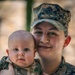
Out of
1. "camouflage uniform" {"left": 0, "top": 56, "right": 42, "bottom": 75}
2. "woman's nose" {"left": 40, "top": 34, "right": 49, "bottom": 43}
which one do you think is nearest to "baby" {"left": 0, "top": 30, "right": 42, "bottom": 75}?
"camouflage uniform" {"left": 0, "top": 56, "right": 42, "bottom": 75}

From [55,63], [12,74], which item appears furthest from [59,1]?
[12,74]

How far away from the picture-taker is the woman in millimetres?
3939

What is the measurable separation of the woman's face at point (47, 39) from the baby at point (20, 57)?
14 cm

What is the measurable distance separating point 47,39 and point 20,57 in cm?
42

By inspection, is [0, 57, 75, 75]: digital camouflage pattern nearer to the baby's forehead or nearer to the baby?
the baby

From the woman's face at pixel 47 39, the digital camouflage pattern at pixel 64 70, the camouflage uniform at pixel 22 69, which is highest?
the woman's face at pixel 47 39

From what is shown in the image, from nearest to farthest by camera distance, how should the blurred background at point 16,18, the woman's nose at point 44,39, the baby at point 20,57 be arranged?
1. the baby at point 20,57
2. the woman's nose at point 44,39
3. the blurred background at point 16,18

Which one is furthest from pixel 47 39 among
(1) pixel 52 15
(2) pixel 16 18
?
(2) pixel 16 18

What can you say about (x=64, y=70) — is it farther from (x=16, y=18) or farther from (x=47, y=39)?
(x=16, y=18)

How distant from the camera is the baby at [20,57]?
3.65 metres

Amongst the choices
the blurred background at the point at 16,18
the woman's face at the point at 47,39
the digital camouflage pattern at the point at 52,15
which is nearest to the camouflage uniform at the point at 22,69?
the woman's face at the point at 47,39

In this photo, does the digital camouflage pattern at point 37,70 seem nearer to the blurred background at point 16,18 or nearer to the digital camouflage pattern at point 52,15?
the digital camouflage pattern at point 52,15

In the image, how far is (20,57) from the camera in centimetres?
362

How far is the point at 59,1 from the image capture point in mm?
7684
